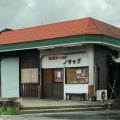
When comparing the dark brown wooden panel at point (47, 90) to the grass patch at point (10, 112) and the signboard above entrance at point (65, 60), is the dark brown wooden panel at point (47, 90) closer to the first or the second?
the signboard above entrance at point (65, 60)

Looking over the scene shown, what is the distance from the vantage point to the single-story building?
22.1 m

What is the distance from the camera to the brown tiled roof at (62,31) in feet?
72.6

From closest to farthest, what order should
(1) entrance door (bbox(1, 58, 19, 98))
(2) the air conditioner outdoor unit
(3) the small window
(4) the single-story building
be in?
(2) the air conditioner outdoor unit < (4) the single-story building < (3) the small window < (1) entrance door (bbox(1, 58, 19, 98))

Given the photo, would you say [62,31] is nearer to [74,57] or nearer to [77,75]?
[74,57]

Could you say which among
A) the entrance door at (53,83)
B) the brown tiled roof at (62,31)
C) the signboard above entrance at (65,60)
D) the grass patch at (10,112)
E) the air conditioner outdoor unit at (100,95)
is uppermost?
the brown tiled roof at (62,31)

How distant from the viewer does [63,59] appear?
23.9 m

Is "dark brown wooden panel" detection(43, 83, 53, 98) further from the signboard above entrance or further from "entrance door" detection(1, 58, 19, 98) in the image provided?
"entrance door" detection(1, 58, 19, 98)

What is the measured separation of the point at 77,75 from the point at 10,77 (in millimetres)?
7314

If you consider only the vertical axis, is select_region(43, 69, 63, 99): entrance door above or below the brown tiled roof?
below

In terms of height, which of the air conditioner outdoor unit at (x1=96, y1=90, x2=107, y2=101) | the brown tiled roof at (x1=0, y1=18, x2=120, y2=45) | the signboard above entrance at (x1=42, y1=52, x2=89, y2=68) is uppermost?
the brown tiled roof at (x1=0, y1=18, x2=120, y2=45)

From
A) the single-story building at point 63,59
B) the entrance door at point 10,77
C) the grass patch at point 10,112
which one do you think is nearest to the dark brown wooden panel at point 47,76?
the single-story building at point 63,59

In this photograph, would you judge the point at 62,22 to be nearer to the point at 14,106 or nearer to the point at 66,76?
the point at 66,76

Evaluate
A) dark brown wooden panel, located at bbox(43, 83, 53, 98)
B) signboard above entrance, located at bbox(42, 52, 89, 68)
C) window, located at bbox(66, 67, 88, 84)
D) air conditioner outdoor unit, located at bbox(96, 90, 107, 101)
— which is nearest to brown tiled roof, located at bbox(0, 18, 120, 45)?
Answer: signboard above entrance, located at bbox(42, 52, 89, 68)

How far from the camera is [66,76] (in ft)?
78.0
